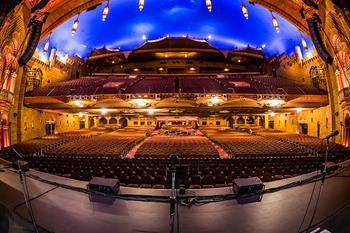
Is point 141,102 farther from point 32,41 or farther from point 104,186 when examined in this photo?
point 104,186

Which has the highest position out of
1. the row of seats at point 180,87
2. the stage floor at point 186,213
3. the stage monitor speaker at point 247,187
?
the row of seats at point 180,87

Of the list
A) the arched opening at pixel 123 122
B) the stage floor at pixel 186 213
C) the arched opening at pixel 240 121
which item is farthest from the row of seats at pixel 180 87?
the stage floor at pixel 186 213

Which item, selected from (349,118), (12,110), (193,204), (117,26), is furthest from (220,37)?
(193,204)

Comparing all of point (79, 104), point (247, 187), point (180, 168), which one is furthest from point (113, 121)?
point (247, 187)

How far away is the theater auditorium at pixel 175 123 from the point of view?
9.12 feet

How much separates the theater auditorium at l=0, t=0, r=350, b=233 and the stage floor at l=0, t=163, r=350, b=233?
0.02 metres

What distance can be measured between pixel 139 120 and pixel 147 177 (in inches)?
909

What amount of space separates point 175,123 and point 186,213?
75.4ft

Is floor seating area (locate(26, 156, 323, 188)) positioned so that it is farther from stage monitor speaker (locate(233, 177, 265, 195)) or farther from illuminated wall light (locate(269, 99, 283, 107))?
illuminated wall light (locate(269, 99, 283, 107))

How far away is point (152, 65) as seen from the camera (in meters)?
28.4

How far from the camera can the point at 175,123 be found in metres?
25.8

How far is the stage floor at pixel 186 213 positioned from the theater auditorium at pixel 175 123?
24 mm

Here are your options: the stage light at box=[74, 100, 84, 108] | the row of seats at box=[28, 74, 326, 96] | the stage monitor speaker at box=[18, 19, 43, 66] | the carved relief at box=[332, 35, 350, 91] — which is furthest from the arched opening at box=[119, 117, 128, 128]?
the carved relief at box=[332, 35, 350, 91]

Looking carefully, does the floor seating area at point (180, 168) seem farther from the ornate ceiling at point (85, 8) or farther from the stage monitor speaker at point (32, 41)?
the ornate ceiling at point (85, 8)
